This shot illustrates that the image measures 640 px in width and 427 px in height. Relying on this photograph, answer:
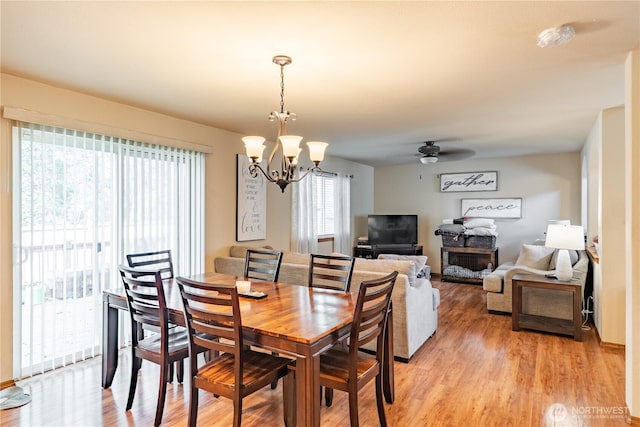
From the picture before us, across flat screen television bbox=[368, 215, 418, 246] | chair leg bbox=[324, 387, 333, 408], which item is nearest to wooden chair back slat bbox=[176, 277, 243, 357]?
chair leg bbox=[324, 387, 333, 408]

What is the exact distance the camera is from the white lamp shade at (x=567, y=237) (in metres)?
3.85

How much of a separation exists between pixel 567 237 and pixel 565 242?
55 mm

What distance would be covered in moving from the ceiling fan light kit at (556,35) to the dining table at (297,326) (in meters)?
1.92

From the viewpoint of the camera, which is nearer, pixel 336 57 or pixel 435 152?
pixel 336 57

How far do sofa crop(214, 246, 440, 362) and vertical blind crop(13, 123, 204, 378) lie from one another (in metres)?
1.48

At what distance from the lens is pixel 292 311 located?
2.31m

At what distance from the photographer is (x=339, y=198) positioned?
706 cm

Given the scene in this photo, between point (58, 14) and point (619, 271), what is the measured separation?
4733mm

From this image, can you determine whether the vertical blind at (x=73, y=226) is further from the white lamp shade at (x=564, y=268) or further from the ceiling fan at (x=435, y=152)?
the white lamp shade at (x=564, y=268)

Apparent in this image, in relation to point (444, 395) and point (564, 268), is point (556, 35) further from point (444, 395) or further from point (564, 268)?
point (564, 268)

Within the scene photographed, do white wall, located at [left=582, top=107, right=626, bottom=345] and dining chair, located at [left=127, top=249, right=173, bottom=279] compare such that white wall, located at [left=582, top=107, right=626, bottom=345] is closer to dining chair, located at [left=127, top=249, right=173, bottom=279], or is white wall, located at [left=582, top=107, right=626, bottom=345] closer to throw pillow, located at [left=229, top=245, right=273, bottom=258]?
throw pillow, located at [left=229, top=245, right=273, bottom=258]

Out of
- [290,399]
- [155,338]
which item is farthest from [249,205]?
[290,399]

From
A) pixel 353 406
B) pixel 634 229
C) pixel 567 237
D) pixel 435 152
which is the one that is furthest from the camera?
pixel 435 152

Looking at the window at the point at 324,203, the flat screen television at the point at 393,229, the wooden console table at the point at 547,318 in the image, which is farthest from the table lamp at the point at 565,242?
the window at the point at 324,203
